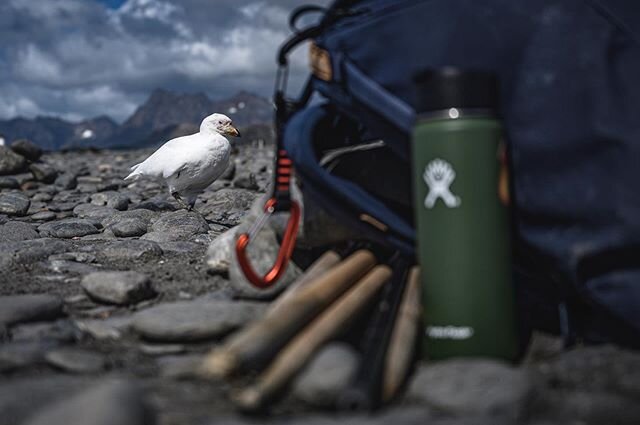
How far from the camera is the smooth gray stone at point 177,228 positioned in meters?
5.72

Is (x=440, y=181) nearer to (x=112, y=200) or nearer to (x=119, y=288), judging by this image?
(x=119, y=288)

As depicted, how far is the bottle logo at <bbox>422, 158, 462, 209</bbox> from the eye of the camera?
2193 millimetres

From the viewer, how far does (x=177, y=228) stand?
597 centimetres

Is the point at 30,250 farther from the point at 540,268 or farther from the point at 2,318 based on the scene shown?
the point at 540,268

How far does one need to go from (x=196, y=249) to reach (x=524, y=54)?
3173 millimetres

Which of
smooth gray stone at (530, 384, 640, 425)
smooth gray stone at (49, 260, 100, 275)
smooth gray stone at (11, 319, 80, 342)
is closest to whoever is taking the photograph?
smooth gray stone at (530, 384, 640, 425)

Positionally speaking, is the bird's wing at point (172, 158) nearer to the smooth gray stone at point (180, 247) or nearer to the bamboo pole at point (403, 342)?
the smooth gray stone at point (180, 247)

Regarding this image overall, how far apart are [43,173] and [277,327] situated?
11101 millimetres

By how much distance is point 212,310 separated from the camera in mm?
2809

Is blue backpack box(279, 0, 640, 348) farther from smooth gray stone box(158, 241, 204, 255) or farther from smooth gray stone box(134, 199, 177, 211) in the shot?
smooth gray stone box(134, 199, 177, 211)

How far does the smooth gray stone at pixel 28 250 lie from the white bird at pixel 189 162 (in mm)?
2101

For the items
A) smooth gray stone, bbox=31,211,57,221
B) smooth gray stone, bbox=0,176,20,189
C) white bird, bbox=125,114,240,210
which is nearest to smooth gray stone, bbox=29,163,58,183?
smooth gray stone, bbox=0,176,20,189

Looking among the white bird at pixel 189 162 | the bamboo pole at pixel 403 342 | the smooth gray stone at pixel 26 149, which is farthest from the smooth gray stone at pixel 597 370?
the smooth gray stone at pixel 26 149

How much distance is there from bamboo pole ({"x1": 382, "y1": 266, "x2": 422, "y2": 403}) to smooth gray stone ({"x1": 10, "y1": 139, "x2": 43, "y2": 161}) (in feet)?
44.1
